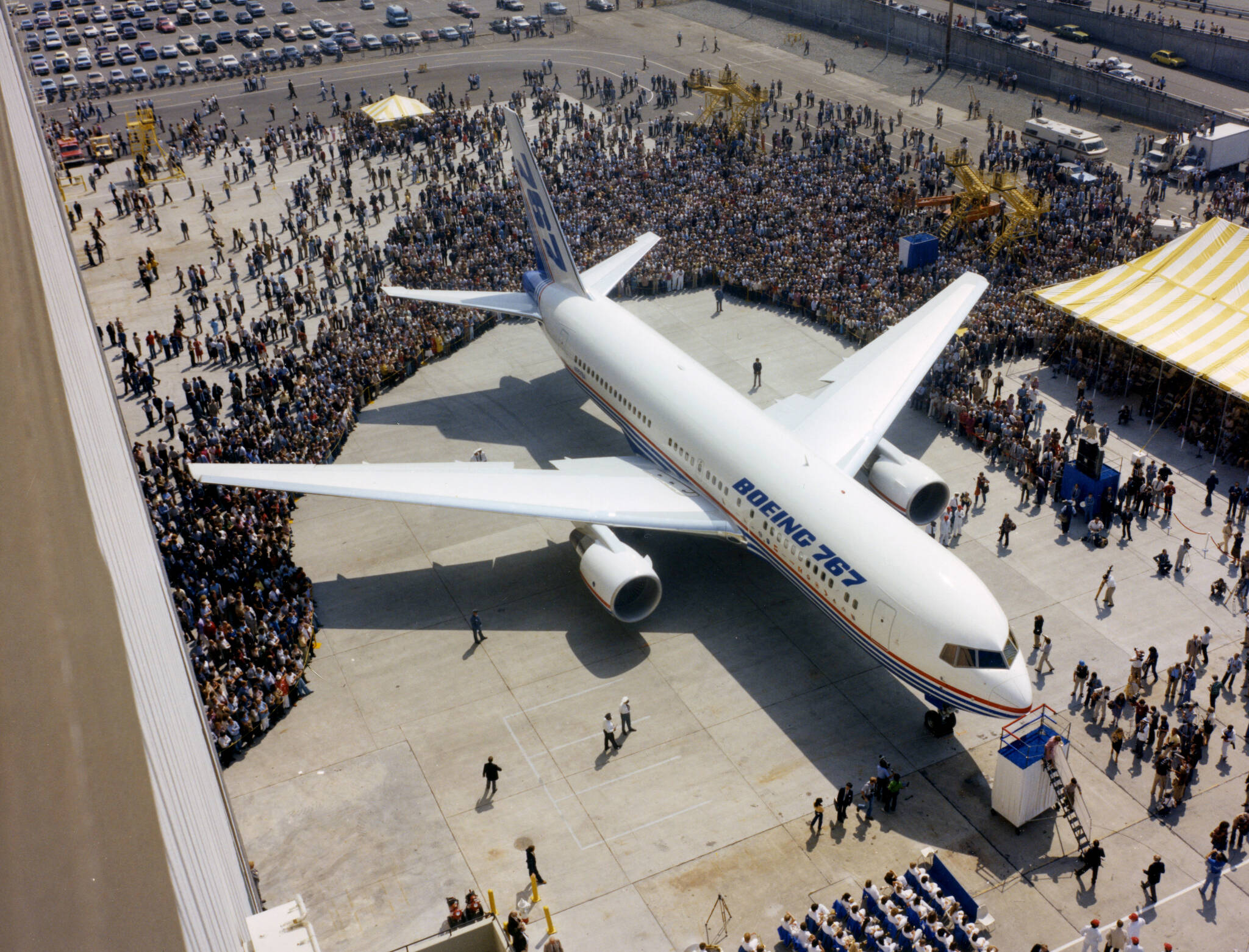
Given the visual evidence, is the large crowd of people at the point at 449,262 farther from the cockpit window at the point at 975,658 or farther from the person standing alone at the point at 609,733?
the cockpit window at the point at 975,658

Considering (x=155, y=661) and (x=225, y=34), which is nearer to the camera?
(x=155, y=661)

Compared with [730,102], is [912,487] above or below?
below

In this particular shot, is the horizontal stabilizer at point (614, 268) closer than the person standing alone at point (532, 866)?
No

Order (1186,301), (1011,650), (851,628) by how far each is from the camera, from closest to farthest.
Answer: (1011,650) → (851,628) → (1186,301)

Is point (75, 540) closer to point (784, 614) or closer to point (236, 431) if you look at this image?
point (784, 614)

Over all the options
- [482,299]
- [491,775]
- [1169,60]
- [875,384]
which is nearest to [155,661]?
[491,775]

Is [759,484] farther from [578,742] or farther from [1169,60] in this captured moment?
[1169,60]

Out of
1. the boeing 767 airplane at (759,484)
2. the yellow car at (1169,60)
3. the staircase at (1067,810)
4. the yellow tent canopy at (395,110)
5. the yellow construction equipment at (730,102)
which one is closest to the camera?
the staircase at (1067,810)

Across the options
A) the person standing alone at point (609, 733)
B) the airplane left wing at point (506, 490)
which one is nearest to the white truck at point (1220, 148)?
the airplane left wing at point (506, 490)
